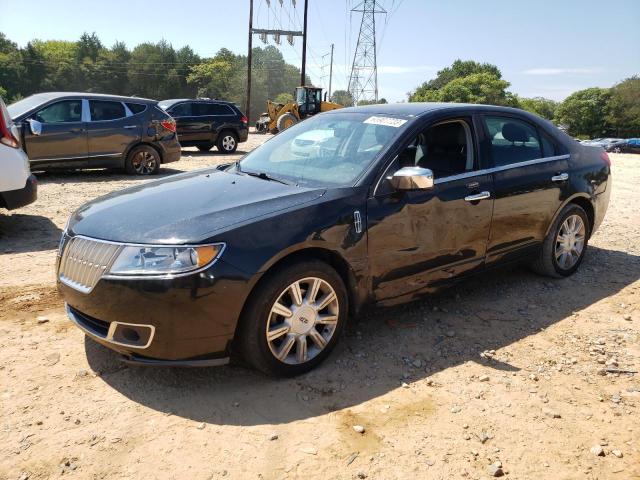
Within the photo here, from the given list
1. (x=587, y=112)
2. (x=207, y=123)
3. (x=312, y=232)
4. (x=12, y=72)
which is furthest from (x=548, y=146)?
(x=12, y=72)

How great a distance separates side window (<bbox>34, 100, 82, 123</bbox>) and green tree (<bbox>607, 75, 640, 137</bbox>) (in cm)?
7253

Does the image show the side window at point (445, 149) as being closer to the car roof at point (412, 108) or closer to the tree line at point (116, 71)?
the car roof at point (412, 108)

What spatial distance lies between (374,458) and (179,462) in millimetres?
917

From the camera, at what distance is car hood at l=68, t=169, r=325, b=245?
115 inches

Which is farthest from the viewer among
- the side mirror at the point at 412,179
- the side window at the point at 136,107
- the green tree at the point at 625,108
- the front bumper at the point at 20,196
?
the green tree at the point at 625,108

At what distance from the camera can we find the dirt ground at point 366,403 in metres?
2.51

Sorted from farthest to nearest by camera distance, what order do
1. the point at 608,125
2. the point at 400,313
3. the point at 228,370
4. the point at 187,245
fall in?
the point at 608,125
the point at 400,313
the point at 228,370
the point at 187,245

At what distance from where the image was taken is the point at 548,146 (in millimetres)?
4840

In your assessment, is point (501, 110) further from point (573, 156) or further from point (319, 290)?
point (319, 290)

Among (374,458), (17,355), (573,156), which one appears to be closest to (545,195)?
(573,156)

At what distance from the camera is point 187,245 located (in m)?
2.80

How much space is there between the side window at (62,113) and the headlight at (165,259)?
8317 millimetres

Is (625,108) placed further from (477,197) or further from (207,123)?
(477,197)

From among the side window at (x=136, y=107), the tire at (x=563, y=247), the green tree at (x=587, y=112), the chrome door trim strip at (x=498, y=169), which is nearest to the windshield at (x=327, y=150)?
the chrome door trim strip at (x=498, y=169)
